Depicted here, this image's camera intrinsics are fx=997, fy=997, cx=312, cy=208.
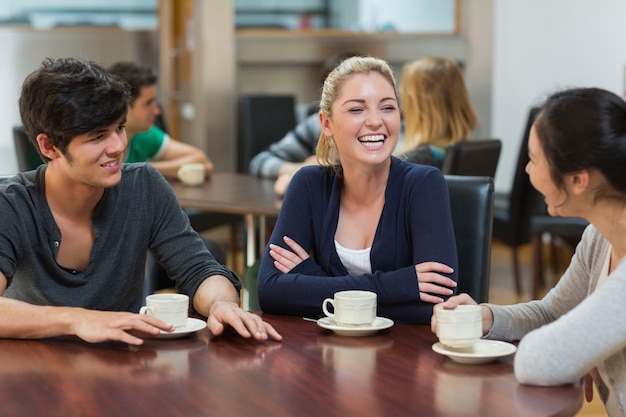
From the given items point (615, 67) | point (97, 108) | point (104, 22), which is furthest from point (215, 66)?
point (97, 108)

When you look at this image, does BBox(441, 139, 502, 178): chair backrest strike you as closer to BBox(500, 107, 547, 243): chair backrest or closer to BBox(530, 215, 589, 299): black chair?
BBox(530, 215, 589, 299): black chair

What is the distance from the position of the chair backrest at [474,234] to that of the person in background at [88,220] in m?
0.50

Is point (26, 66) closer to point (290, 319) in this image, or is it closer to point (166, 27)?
point (166, 27)

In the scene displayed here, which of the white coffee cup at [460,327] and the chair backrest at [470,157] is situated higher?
the chair backrest at [470,157]

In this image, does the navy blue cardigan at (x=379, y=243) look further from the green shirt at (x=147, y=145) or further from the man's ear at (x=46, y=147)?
the green shirt at (x=147, y=145)

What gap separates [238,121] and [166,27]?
0.78 m

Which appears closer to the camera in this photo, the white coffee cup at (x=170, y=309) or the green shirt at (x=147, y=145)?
the white coffee cup at (x=170, y=309)

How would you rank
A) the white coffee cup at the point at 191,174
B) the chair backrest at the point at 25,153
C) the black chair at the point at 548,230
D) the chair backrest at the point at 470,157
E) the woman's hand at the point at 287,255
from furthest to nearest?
the black chair at the point at 548,230
the white coffee cup at the point at 191,174
the chair backrest at the point at 25,153
the chair backrest at the point at 470,157
the woman's hand at the point at 287,255

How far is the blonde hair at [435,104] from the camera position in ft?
11.3

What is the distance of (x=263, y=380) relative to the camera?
58.6 inches

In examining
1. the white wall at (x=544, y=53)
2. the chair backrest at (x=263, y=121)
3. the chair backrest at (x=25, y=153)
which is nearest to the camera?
the chair backrest at (x=25, y=153)

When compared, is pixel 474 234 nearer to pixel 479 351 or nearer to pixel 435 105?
pixel 479 351

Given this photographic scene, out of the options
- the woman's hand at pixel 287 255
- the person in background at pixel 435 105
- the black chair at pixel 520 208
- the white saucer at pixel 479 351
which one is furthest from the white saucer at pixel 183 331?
the black chair at pixel 520 208

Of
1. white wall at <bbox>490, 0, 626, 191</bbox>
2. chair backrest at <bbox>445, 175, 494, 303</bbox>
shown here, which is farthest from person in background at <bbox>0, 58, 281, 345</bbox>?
white wall at <bbox>490, 0, 626, 191</bbox>
